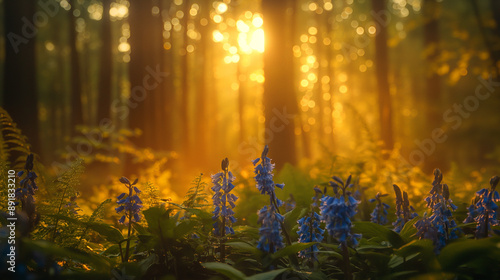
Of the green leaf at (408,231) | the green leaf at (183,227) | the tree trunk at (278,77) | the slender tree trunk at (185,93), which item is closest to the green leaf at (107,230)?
the green leaf at (183,227)

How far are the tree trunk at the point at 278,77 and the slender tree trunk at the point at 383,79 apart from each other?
3226 mm

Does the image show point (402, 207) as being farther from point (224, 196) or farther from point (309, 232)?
point (224, 196)

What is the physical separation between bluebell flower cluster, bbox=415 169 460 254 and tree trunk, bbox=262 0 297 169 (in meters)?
4.57

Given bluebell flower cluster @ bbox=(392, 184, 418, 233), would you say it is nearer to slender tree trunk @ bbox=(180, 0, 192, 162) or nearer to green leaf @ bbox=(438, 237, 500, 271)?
green leaf @ bbox=(438, 237, 500, 271)

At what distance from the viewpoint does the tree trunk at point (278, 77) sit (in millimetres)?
6871

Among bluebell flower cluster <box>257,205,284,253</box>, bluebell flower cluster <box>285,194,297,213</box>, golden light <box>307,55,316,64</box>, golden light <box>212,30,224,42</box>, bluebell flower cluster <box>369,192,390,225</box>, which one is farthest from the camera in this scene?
golden light <box>307,55,316,64</box>

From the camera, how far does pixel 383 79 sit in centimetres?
1029

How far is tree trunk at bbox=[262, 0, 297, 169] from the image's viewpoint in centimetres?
687

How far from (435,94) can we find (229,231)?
12035mm

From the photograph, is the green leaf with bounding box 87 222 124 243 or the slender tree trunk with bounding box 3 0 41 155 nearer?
the green leaf with bounding box 87 222 124 243

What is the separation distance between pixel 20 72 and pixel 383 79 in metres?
8.37

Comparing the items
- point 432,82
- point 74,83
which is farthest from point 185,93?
point 432,82

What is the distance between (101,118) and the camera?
42.8 feet

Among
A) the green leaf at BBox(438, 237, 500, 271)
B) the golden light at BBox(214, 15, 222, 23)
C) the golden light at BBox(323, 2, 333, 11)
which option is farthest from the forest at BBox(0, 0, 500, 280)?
the golden light at BBox(323, 2, 333, 11)
